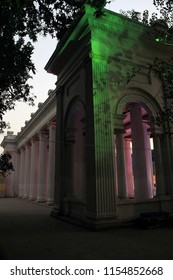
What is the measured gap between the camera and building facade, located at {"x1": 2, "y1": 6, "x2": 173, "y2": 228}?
924 centimetres

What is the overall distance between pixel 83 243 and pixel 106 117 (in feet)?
16.9

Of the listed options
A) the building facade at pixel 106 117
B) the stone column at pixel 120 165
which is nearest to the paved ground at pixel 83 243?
the building facade at pixel 106 117

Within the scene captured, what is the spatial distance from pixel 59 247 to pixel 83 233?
1.96 metres

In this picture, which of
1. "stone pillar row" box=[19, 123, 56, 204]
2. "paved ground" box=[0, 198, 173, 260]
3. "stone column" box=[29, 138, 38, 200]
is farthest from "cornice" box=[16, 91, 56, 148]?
"paved ground" box=[0, 198, 173, 260]

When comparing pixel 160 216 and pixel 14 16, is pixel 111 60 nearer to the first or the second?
pixel 14 16

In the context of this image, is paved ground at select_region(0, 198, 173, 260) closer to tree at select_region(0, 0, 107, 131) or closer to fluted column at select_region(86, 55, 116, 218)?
fluted column at select_region(86, 55, 116, 218)

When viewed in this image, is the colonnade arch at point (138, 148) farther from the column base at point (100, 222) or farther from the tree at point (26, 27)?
the tree at point (26, 27)

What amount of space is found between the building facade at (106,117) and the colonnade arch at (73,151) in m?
0.05

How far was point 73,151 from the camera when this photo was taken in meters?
12.7

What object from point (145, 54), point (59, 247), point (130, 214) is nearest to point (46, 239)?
point (59, 247)

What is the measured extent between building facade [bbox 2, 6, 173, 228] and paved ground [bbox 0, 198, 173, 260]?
3.57 feet

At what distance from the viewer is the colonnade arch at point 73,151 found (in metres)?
12.3

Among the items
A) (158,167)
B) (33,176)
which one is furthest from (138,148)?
(33,176)

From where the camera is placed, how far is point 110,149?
946 cm
